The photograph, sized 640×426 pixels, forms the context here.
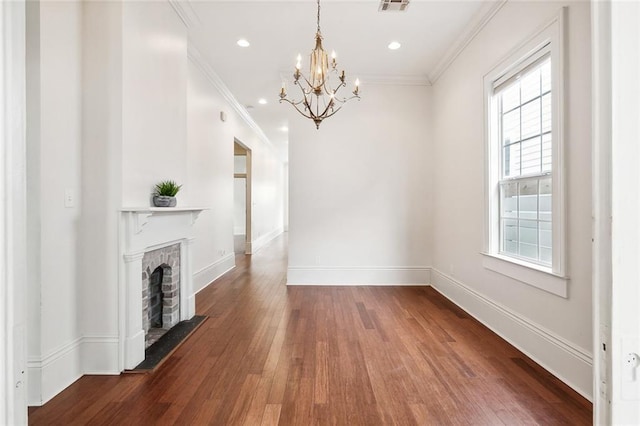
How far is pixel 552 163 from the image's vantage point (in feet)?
7.54

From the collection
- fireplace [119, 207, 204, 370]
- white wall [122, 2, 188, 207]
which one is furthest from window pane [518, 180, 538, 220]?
white wall [122, 2, 188, 207]

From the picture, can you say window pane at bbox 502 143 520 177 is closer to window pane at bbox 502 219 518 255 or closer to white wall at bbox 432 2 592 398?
white wall at bbox 432 2 592 398

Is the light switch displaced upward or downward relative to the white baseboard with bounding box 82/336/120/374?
upward

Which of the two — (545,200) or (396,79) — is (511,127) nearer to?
(545,200)

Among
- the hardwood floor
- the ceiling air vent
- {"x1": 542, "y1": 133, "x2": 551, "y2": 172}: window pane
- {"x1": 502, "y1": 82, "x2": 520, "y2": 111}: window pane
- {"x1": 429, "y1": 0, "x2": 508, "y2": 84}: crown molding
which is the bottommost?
the hardwood floor

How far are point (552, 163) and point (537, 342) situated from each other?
4.46 ft

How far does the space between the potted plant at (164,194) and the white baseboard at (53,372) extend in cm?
114

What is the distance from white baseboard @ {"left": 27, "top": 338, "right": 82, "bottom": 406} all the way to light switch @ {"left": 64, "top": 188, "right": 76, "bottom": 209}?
93 cm

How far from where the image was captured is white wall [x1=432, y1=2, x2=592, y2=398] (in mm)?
2031

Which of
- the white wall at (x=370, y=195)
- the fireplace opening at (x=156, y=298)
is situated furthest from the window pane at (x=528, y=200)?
the fireplace opening at (x=156, y=298)

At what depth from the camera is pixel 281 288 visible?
4.56 m
